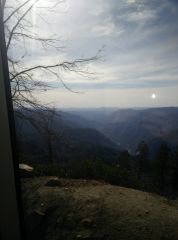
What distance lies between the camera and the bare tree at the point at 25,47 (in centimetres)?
170

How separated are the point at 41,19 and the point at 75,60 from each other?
0.34m

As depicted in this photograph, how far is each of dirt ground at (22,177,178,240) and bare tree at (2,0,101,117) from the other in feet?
2.56

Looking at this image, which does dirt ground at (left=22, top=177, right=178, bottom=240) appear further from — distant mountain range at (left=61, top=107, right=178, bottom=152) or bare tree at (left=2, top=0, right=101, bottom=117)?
bare tree at (left=2, top=0, right=101, bottom=117)

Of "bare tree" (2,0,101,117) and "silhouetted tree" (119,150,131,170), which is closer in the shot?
"bare tree" (2,0,101,117)

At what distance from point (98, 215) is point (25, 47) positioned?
1.35 metres

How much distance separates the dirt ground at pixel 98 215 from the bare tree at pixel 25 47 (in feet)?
2.56

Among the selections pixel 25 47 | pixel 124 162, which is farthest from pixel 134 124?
pixel 124 162

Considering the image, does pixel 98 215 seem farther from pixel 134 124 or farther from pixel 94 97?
pixel 94 97

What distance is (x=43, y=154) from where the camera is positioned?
7.55 feet

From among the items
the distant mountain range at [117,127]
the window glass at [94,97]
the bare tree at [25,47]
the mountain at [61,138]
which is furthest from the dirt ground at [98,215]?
the bare tree at [25,47]

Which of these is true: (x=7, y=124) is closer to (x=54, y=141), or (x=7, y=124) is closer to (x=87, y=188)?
(x=54, y=141)

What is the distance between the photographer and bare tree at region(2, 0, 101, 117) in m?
1.70

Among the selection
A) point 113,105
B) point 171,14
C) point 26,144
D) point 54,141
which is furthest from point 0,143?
point 171,14

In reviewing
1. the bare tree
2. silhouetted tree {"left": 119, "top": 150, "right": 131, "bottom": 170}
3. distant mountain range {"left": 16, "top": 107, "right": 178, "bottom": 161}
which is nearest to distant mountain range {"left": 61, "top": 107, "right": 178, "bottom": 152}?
distant mountain range {"left": 16, "top": 107, "right": 178, "bottom": 161}
